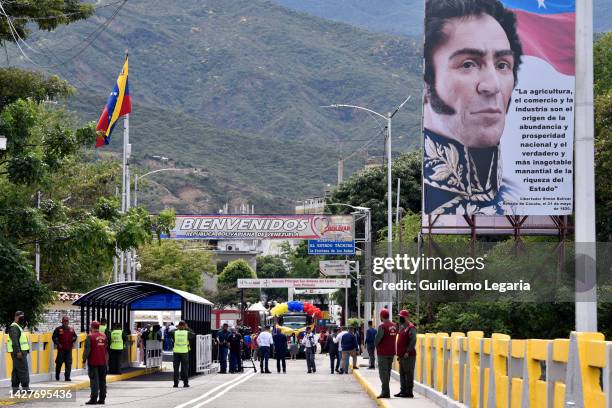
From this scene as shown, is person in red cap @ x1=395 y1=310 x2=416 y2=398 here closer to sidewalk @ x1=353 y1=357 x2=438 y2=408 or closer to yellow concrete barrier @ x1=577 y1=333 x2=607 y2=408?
sidewalk @ x1=353 y1=357 x2=438 y2=408

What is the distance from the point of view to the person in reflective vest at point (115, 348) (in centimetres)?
3594

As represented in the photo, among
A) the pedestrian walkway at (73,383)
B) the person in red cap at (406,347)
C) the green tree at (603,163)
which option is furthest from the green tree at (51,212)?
the green tree at (603,163)

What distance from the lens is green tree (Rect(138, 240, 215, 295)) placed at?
84.1 metres

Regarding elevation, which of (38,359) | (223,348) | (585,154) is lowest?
(223,348)

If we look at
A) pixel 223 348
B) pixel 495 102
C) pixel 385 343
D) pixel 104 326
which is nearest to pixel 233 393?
pixel 385 343

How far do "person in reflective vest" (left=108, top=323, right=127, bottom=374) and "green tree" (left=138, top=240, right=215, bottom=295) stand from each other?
149 feet

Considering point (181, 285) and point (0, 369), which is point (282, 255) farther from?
point (0, 369)

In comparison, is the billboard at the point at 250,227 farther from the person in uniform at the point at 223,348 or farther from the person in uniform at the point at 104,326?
the person in uniform at the point at 104,326

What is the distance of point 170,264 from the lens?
282ft

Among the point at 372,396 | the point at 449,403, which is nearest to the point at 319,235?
the point at 372,396

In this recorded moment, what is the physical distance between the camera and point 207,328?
46656mm

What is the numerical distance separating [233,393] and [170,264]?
58544 millimetres

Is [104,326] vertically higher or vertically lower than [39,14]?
lower

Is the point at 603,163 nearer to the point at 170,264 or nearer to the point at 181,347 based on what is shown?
the point at 181,347
